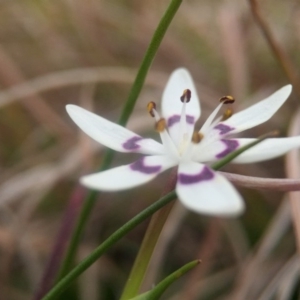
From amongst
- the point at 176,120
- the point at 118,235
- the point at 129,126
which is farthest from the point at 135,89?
the point at 129,126

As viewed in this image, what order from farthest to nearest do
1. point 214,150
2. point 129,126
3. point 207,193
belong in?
1. point 129,126
2. point 214,150
3. point 207,193

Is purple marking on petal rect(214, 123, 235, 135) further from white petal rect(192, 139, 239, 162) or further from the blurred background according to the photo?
the blurred background

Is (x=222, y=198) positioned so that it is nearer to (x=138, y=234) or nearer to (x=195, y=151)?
(x=195, y=151)

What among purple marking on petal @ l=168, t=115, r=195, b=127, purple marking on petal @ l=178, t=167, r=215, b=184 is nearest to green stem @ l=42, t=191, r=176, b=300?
purple marking on petal @ l=178, t=167, r=215, b=184

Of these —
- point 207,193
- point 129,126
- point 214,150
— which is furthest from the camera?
point 129,126

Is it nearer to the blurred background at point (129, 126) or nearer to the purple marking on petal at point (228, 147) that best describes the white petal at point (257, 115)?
the purple marking on petal at point (228, 147)

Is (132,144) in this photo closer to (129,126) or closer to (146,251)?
(146,251)

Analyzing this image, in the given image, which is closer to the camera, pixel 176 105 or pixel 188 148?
pixel 188 148
